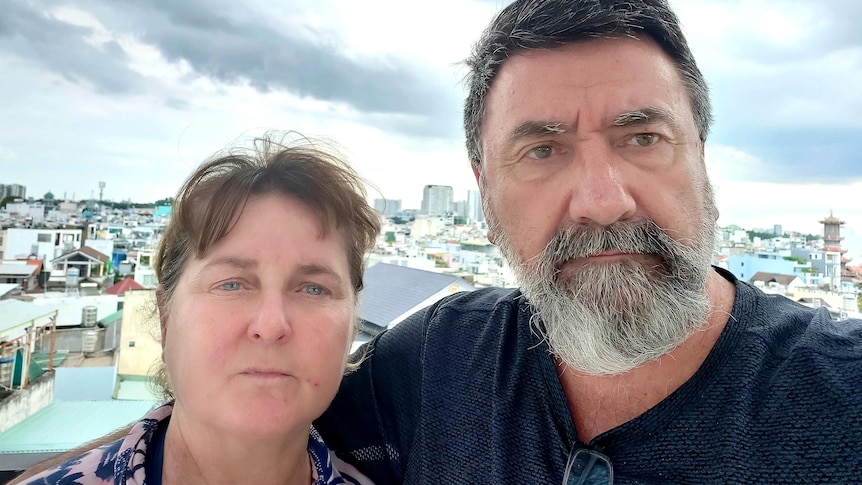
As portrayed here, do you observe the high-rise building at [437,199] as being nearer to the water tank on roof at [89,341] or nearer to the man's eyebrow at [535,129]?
the water tank on roof at [89,341]

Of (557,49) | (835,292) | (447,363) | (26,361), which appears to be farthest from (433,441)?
(835,292)

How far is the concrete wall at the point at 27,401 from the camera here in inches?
73.0

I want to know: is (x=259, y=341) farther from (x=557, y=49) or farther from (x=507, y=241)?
(x=557, y=49)

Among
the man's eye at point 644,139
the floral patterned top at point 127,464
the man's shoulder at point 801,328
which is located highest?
the man's eye at point 644,139

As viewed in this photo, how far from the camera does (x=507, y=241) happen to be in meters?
0.96

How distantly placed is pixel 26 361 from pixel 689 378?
252 centimetres

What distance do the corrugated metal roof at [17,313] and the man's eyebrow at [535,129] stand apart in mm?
2061

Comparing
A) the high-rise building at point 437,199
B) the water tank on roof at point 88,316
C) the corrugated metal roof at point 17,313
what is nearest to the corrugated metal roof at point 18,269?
the water tank on roof at point 88,316

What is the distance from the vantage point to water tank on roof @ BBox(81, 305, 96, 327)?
160 inches

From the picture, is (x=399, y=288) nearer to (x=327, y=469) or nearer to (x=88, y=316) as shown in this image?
(x=327, y=469)

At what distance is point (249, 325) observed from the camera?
2.43 feet

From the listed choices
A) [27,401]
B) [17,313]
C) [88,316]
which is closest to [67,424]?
[27,401]

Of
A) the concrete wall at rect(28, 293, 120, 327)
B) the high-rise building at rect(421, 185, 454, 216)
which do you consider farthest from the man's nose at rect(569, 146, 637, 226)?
the high-rise building at rect(421, 185, 454, 216)

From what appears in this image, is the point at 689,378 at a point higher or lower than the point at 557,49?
lower
